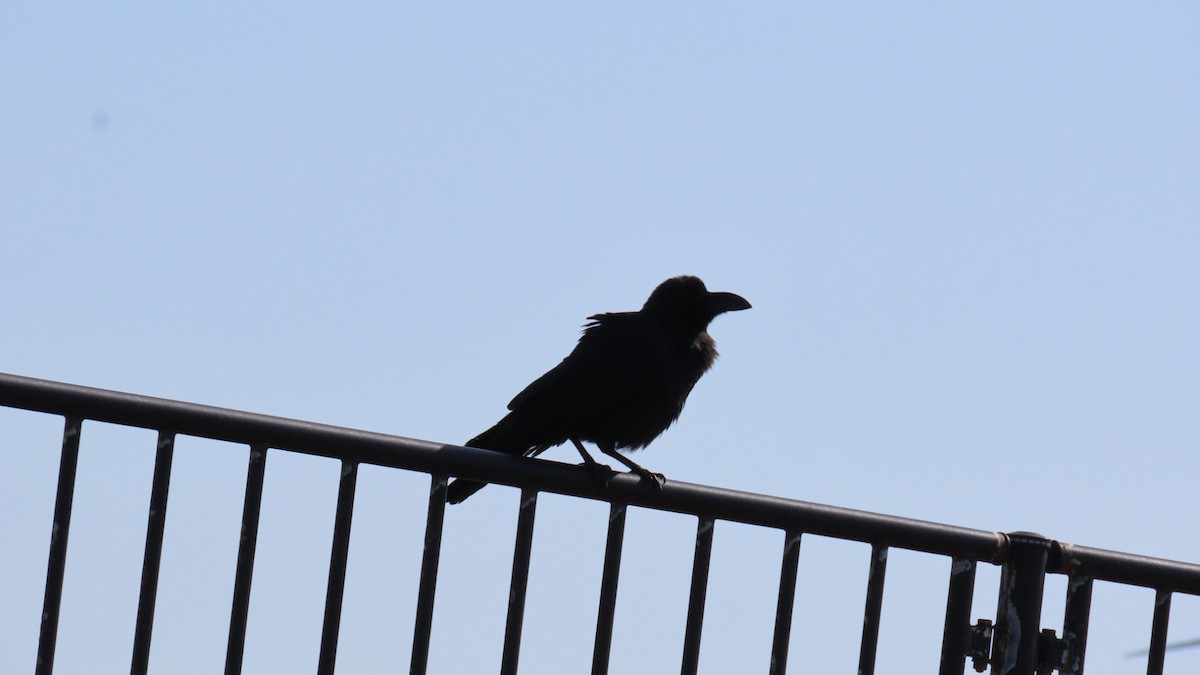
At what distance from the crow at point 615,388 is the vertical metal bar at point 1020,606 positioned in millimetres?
1921

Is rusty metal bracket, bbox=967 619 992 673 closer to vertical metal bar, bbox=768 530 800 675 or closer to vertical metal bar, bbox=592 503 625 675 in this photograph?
vertical metal bar, bbox=768 530 800 675

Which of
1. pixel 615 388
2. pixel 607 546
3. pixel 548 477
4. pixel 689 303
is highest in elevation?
pixel 689 303

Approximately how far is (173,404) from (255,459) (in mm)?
189

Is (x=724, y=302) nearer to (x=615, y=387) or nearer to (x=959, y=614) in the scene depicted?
(x=615, y=387)

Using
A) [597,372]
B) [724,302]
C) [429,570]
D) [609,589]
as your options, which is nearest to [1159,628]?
[609,589]

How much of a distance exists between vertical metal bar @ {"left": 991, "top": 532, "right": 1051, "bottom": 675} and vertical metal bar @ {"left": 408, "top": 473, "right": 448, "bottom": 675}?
1270 mm

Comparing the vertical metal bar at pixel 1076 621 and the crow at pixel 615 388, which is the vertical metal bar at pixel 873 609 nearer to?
the vertical metal bar at pixel 1076 621

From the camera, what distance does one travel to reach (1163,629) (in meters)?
3.33

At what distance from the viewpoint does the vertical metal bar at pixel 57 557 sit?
271 centimetres

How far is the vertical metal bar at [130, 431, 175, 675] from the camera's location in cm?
274

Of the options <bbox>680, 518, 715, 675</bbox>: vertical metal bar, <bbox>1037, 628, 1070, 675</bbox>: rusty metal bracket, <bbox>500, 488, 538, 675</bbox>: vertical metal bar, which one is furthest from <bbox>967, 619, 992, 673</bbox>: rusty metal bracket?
<bbox>500, 488, 538, 675</bbox>: vertical metal bar

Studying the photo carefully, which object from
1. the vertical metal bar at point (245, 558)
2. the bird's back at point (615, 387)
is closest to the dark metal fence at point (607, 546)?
the vertical metal bar at point (245, 558)

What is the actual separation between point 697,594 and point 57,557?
1285 millimetres

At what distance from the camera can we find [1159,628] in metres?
3.33
